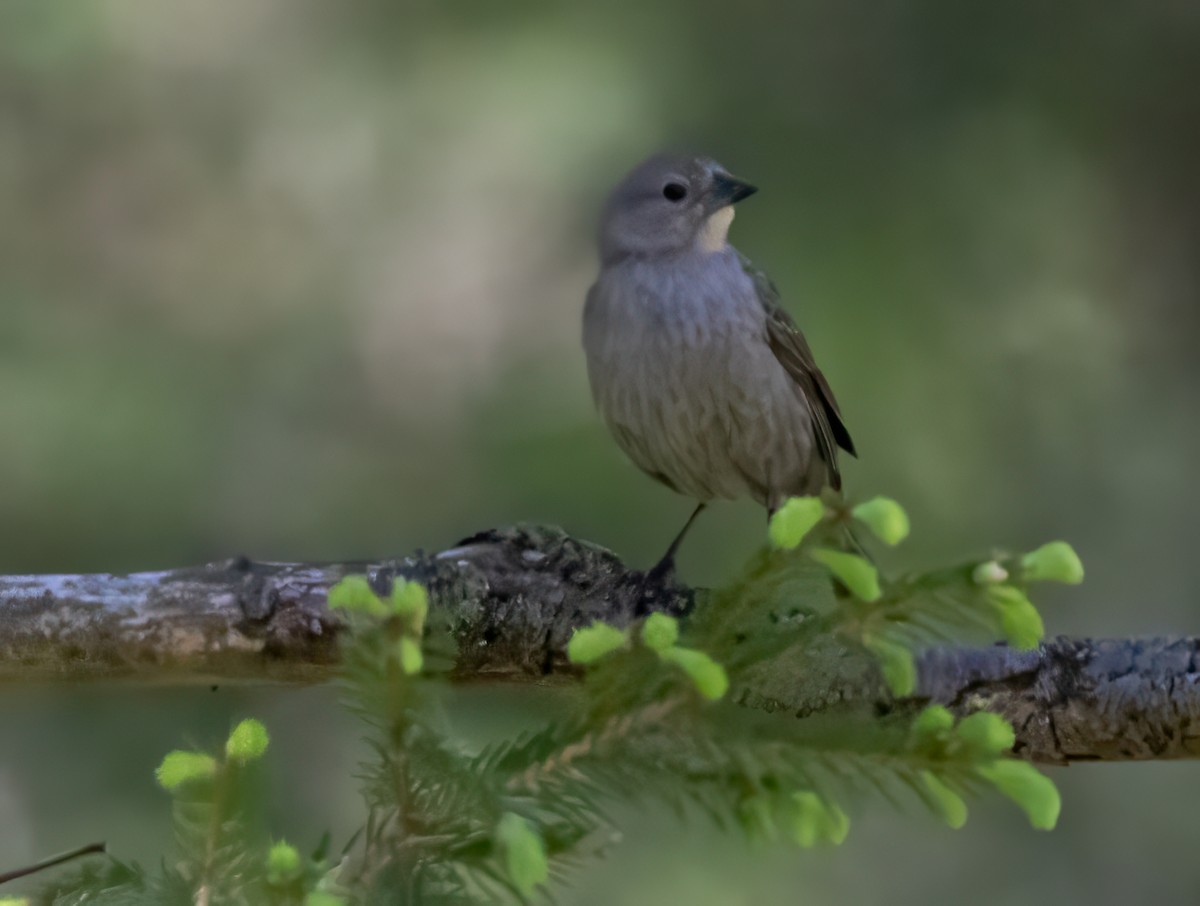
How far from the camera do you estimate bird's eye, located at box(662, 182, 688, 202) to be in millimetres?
4176

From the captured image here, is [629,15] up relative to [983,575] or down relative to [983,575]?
up

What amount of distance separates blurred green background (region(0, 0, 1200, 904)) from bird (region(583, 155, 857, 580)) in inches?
21.8

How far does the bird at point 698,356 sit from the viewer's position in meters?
3.85

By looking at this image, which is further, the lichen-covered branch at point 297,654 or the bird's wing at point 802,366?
the bird's wing at point 802,366

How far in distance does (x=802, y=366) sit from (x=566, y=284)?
1782 millimetres

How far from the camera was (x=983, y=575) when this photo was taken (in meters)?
1.20

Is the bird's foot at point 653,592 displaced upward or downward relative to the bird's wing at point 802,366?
downward

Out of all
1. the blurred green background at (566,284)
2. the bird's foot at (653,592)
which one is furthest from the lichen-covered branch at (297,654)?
the blurred green background at (566,284)

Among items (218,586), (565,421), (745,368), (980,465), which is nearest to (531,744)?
(218,586)

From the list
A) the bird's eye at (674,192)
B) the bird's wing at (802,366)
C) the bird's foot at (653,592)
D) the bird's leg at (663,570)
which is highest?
the bird's eye at (674,192)

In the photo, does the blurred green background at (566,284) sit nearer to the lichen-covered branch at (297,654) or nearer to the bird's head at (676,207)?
the bird's head at (676,207)

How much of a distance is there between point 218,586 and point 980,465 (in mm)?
3210

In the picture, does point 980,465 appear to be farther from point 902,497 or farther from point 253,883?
point 253,883

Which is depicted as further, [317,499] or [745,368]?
[317,499]
